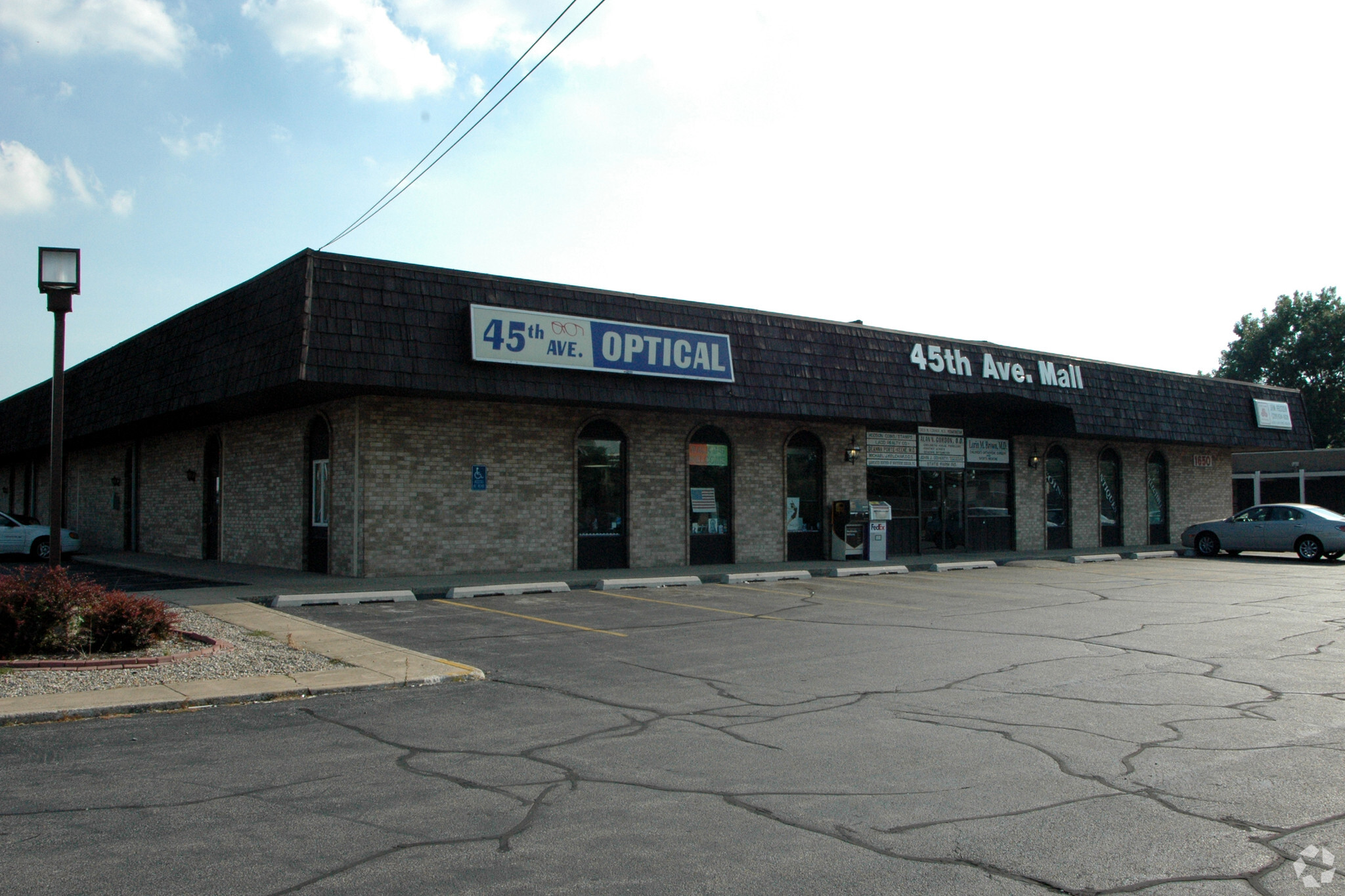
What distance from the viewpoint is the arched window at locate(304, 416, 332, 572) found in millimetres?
18594

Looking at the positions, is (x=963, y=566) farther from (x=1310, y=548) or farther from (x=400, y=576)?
(x=400, y=576)

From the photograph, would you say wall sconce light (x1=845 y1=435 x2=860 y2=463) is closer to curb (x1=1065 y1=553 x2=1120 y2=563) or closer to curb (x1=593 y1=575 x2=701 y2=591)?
curb (x1=1065 y1=553 x2=1120 y2=563)

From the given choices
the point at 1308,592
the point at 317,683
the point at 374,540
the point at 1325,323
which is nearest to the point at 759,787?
the point at 317,683

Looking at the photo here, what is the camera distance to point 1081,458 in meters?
29.5

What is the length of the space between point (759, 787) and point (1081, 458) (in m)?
26.8

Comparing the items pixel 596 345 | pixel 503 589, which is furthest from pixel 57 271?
pixel 596 345

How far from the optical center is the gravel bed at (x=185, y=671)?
27.0 ft

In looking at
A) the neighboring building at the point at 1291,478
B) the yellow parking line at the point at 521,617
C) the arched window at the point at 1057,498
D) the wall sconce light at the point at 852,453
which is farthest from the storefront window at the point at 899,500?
the neighboring building at the point at 1291,478

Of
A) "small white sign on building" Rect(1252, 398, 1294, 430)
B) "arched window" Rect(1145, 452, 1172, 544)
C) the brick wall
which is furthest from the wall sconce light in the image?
"small white sign on building" Rect(1252, 398, 1294, 430)

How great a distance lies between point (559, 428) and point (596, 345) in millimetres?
2267

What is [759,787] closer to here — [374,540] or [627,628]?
[627,628]

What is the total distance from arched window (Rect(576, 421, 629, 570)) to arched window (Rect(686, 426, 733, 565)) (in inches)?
66.7

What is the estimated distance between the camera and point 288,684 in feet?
27.6

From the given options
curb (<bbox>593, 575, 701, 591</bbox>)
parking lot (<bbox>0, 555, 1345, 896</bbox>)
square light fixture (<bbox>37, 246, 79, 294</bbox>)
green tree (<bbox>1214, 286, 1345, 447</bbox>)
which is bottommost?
parking lot (<bbox>0, 555, 1345, 896</bbox>)
